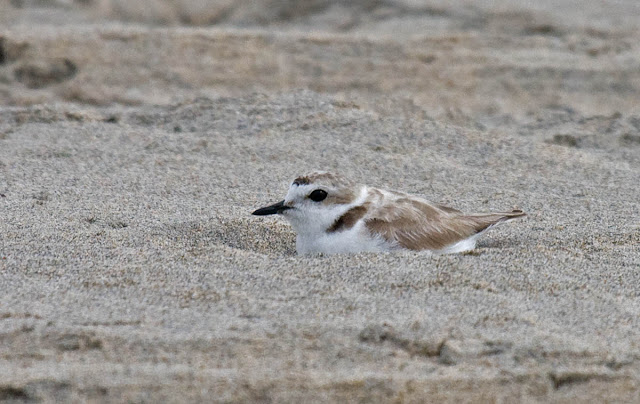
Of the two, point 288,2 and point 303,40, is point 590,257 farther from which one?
point 288,2

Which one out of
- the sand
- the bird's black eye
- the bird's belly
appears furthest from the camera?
the bird's black eye

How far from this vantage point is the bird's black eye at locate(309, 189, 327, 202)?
15.1ft

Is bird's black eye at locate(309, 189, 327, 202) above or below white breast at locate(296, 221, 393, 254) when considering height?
above

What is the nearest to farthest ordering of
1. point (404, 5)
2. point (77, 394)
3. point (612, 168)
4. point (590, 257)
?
point (77, 394) → point (590, 257) → point (612, 168) → point (404, 5)

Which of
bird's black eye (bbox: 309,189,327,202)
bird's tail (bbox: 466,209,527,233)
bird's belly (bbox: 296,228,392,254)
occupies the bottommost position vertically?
bird's belly (bbox: 296,228,392,254)

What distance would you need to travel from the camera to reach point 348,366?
3125 millimetres

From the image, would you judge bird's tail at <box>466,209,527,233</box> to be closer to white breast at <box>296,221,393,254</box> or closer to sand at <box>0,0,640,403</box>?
sand at <box>0,0,640,403</box>

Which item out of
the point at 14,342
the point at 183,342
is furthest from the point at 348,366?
the point at 14,342

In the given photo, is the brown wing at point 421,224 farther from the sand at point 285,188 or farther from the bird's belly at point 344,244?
the sand at point 285,188

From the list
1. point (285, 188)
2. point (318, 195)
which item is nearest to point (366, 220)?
point (318, 195)

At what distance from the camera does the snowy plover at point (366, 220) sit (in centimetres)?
446

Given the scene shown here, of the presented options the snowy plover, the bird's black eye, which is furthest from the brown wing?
the bird's black eye

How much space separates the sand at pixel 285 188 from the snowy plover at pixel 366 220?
180 mm

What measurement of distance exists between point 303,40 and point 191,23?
5.65ft
